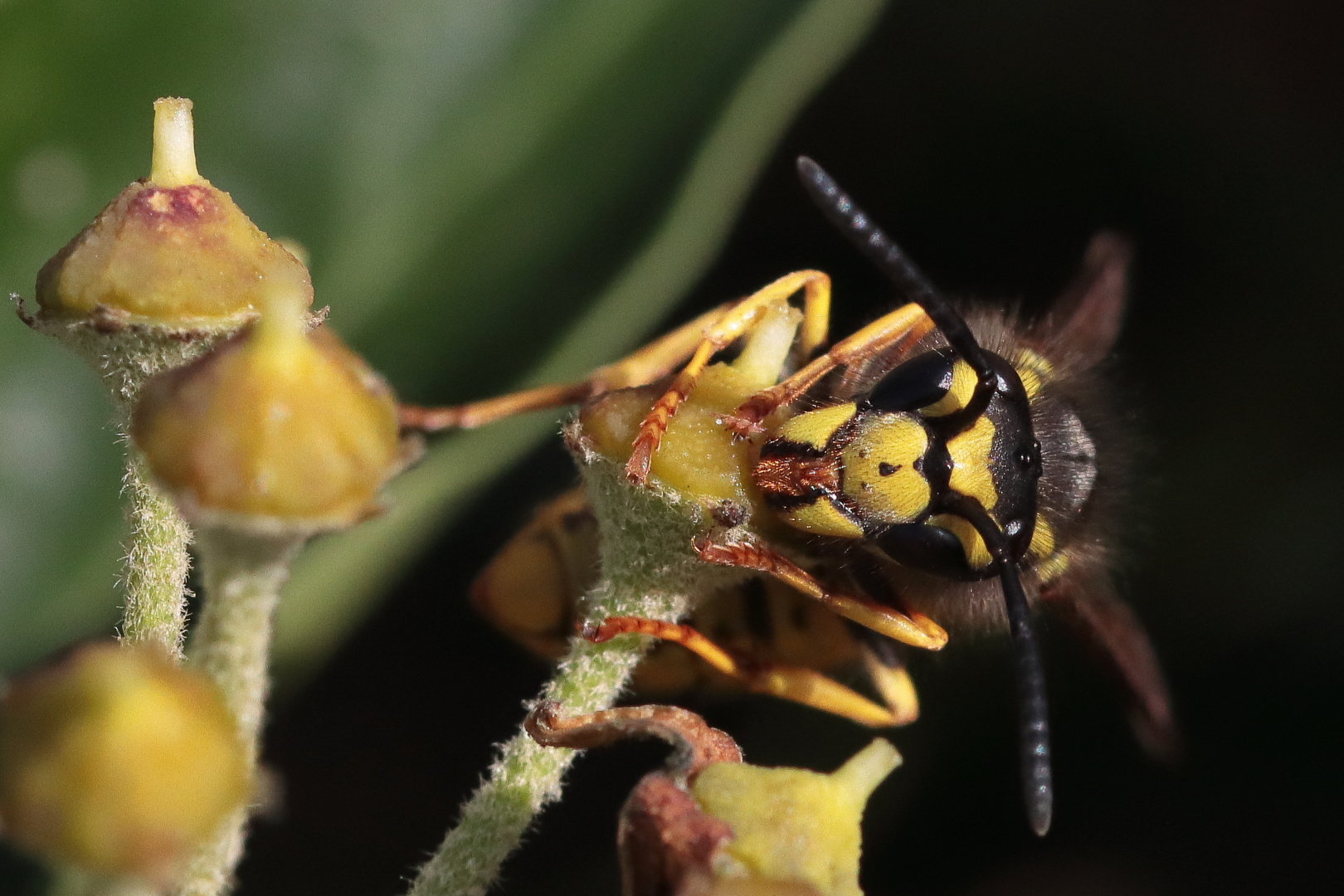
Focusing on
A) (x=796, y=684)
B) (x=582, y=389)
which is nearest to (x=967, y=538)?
(x=796, y=684)

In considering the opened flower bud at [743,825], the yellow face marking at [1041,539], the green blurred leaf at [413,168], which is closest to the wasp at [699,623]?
the green blurred leaf at [413,168]

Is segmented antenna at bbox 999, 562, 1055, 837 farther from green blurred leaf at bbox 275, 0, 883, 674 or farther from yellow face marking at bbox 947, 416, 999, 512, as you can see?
green blurred leaf at bbox 275, 0, 883, 674

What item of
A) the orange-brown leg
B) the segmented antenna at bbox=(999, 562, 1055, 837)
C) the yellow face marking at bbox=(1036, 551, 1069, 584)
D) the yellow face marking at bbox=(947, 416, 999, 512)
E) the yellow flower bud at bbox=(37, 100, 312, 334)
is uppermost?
the yellow flower bud at bbox=(37, 100, 312, 334)

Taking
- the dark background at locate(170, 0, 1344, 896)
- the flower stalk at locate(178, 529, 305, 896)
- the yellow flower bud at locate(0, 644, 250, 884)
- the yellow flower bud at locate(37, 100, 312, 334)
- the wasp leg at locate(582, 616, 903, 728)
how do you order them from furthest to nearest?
1. the dark background at locate(170, 0, 1344, 896)
2. the wasp leg at locate(582, 616, 903, 728)
3. the yellow flower bud at locate(37, 100, 312, 334)
4. the flower stalk at locate(178, 529, 305, 896)
5. the yellow flower bud at locate(0, 644, 250, 884)

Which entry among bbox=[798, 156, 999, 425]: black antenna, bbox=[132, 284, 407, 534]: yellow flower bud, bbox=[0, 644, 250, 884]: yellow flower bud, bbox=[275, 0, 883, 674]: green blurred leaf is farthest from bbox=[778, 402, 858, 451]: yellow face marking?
bbox=[0, 644, 250, 884]: yellow flower bud

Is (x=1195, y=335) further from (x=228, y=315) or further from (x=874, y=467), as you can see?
(x=228, y=315)

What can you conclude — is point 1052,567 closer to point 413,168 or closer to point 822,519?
point 822,519
